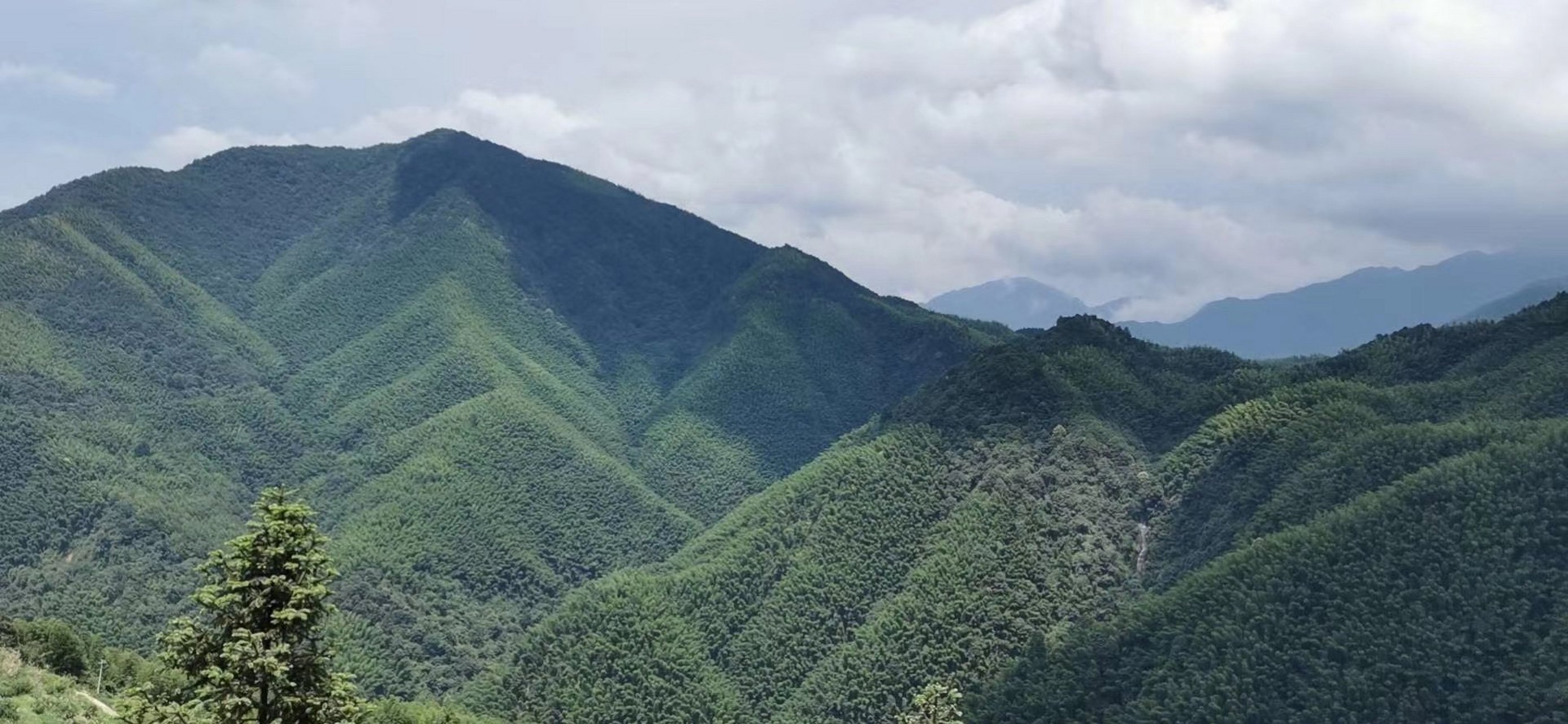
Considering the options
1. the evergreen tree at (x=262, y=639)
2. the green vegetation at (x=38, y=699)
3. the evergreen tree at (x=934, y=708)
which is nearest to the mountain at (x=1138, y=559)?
the evergreen tree at (x=934, y=708)

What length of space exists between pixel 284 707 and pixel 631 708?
101866 millimetres

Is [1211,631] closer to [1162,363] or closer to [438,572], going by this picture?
[1162,363]

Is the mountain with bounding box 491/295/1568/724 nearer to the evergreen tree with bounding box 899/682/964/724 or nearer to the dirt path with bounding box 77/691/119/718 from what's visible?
the evergreen tree with bounding box 899/682/964/724

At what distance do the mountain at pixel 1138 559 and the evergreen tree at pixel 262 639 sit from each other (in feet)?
268

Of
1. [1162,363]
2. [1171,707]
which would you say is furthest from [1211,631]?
[1162,363]

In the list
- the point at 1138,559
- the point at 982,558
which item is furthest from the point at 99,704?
the point at 1138,559

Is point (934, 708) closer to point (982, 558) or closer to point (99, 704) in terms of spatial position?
point (99, 704)

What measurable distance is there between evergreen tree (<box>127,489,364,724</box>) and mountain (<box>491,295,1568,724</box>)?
8162 cm

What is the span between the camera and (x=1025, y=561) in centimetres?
12444

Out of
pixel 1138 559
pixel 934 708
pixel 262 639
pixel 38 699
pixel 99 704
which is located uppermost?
pixel 262 639

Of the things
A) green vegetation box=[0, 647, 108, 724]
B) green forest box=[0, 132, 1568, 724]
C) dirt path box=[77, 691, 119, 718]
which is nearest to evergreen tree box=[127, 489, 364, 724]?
green vegetation box=[0, 647, 108, 724]

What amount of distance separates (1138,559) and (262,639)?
112964 millimetres

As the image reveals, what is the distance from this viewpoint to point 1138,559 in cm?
12588

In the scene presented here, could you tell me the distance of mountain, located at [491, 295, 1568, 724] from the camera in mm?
90188
